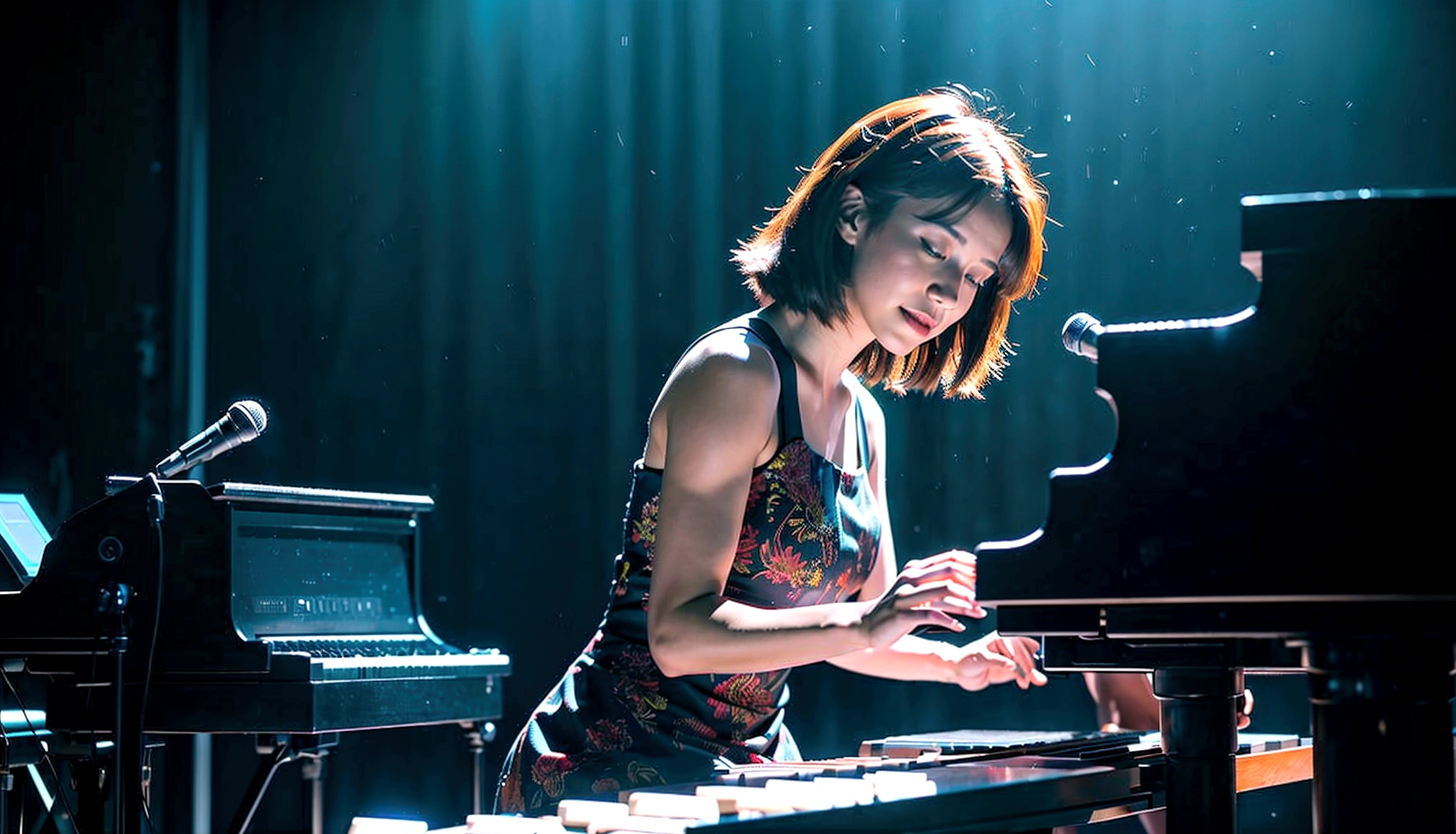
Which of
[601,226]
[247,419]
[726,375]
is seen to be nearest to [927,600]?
[726,375]

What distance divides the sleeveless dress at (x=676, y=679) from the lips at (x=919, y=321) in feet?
0.59

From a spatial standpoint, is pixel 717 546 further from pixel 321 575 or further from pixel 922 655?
pixel 321 575

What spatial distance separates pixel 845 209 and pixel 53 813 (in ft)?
9.67

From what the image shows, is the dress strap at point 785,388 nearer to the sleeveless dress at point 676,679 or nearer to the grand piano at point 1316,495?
the sleeveless dress at point 676,679

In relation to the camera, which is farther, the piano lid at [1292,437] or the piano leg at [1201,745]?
the piano leg at [1201,745]

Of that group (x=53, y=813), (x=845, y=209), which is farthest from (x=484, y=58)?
(x=845, y=209)

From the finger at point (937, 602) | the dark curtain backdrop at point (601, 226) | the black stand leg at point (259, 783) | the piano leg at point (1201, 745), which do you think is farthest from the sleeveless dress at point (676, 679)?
the dark curtain backdrop at point (601, 226)

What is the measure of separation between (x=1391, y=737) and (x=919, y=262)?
0.92m

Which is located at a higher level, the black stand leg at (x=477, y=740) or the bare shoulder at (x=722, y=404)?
the bare shoulder at (x=722, y=404)

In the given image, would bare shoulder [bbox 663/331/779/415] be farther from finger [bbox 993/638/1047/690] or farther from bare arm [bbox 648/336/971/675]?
finger [bbox 993/638/1047/690]

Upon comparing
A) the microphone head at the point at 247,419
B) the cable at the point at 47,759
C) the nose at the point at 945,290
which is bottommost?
the cable at the point at 47,759

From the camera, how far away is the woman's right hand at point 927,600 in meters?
1.76

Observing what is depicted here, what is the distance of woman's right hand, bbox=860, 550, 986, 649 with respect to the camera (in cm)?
176

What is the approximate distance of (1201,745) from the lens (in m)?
1.71
